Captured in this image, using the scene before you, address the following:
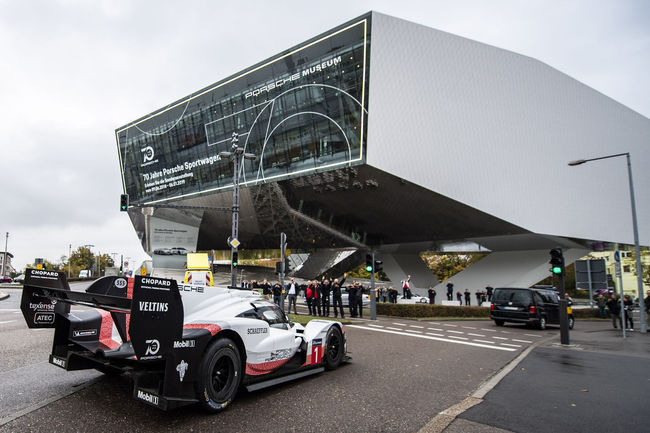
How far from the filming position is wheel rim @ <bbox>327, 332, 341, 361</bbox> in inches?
275

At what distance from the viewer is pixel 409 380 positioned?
21.0ft

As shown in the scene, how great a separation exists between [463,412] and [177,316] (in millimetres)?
3315

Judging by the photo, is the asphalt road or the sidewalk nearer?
the asphalt road

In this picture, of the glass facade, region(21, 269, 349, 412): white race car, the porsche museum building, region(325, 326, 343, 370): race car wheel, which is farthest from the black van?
the glass facade

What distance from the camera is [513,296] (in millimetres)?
17016

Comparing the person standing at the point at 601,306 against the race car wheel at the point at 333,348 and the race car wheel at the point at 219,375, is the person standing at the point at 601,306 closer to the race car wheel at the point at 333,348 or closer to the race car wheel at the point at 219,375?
the race car wheel at the point at 333,348

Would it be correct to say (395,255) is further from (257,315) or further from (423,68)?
(257,315)

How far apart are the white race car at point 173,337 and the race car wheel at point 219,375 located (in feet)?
0.03

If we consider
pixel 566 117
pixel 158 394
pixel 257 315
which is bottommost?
pixel 158 394

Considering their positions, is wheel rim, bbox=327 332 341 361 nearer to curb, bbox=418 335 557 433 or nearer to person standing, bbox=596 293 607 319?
curb, bbox=418 335 557 433

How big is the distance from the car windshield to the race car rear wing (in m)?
15.6

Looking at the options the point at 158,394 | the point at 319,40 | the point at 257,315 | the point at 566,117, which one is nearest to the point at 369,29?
the point at 319,40

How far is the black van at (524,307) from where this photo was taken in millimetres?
16469

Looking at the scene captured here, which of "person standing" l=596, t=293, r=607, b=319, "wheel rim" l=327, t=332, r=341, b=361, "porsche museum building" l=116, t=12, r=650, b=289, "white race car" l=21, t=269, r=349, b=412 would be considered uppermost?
"porsche museum building" l=116, t=12, r=650, b=289
